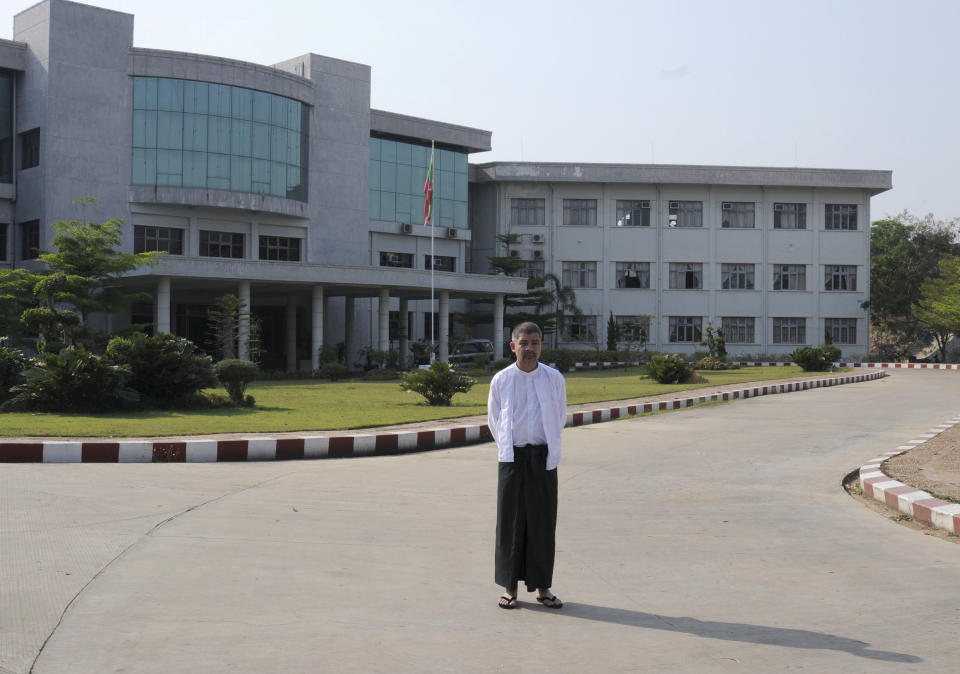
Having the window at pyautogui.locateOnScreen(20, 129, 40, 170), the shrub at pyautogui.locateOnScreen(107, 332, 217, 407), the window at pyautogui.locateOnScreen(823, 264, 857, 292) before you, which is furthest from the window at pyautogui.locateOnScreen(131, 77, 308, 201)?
the window at pyautogui.locateOnScreen(823, 264, 857, 292)

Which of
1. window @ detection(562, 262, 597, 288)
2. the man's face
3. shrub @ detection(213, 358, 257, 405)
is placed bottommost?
shrub @ detection(213, 358, 257, 405)

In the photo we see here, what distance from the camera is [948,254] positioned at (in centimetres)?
6275

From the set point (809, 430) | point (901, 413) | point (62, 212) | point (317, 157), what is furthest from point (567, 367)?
point (809, 430)

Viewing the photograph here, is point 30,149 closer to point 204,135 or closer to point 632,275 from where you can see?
point 204,135

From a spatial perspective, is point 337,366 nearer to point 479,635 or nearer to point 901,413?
point 901,413

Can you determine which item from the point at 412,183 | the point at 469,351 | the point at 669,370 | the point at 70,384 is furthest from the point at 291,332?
the point at 70,384

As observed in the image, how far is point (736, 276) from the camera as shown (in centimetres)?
6338

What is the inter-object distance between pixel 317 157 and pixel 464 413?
3314cm

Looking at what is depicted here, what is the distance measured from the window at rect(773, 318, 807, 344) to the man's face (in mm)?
60251

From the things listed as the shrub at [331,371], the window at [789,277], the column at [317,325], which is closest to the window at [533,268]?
the window at [789,277]

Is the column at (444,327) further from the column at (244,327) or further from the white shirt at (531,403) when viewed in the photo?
the white shirt at (531,403)

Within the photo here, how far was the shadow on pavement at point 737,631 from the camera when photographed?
490 cm

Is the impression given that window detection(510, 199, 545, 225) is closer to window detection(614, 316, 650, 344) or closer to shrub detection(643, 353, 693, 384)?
window detection(614, 316, 650, 344)

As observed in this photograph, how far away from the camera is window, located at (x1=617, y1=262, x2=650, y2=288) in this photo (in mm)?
62719
